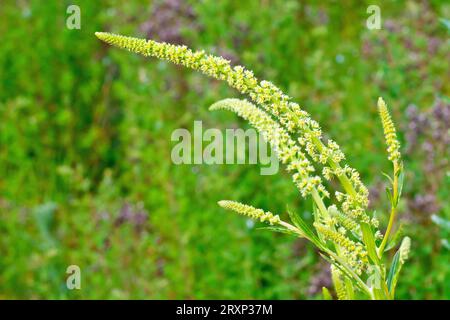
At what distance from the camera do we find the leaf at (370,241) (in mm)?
1532

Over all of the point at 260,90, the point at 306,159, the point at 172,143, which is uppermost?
the point at 172,143

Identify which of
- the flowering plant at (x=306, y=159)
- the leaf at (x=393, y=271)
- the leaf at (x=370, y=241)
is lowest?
the leaf at (x=393, y=271)

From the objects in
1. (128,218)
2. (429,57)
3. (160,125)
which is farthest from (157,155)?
(429,57)

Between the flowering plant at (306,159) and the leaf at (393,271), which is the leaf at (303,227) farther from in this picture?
the leaf at (393,271)

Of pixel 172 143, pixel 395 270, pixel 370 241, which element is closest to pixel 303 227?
pixel 370 241

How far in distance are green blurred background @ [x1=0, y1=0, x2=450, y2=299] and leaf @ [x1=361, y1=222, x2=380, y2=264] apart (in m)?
0.99

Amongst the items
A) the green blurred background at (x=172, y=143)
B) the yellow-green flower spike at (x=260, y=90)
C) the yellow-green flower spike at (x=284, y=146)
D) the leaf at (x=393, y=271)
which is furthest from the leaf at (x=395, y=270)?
the green blurred background at (x=172, y=143)

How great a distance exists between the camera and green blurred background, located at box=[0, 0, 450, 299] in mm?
3307

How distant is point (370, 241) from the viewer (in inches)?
60.7

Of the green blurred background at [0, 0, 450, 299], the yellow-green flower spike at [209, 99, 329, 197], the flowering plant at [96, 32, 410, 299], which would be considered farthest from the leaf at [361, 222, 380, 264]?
the green blurred background at [0, 0, 450, 299]

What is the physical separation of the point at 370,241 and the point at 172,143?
2470 millimetres

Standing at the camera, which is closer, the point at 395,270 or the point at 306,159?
the point at 306,159

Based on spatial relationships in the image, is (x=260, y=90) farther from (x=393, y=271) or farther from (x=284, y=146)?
(x=393, y=271)

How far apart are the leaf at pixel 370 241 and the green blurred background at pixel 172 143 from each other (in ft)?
3.25
